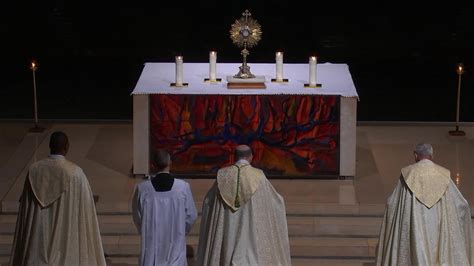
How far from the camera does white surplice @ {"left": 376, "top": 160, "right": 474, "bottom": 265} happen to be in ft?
36.0

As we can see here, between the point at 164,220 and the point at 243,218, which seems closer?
the point at 164,220

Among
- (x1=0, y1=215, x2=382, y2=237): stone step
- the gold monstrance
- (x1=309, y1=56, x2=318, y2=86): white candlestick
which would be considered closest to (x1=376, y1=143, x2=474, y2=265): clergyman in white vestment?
(x1=0, y1=215, x2=382, y2=237): stone step

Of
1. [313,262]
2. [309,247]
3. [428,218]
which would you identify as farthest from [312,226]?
[428,218]

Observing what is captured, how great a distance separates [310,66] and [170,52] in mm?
6563

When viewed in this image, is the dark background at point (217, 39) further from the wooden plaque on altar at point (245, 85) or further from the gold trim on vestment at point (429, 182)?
the gold trim on vestment at point (429, 182)

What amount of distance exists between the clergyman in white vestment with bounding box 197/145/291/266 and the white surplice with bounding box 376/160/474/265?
3.16 feet

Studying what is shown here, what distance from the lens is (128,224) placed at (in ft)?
41.8

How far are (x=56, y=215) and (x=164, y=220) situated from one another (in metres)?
0.98

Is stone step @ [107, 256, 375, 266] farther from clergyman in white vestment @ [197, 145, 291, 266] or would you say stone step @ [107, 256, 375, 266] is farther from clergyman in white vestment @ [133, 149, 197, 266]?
clergyman in white vestment @ [133, 149, 197, 266]

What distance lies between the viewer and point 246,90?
44.8 ft

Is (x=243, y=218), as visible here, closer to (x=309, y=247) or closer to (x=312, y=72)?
(x=309, y=247)

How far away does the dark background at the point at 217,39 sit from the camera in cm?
1975

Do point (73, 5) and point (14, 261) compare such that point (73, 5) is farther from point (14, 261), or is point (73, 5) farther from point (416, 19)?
point (14, 261)

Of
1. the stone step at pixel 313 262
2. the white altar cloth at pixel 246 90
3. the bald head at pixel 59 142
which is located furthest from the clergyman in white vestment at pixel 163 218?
the white altar cloth at pixel 246 90
